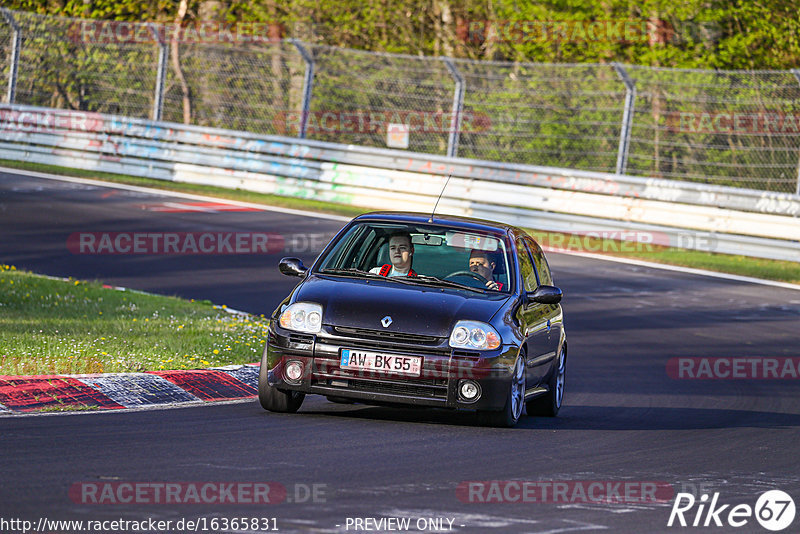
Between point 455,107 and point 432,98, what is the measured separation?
1.97 feet

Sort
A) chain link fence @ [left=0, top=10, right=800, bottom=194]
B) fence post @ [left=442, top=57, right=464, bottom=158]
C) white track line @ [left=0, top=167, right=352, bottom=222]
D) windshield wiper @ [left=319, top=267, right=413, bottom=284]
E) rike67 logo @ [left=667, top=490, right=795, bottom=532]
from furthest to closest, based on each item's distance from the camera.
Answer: fence post @ [left=442, top=57, right=464, bottom=158], white track line @ [left=0, top=167, right=352, bottom=222], chain link fence @ [left=0, top=10, right=800, bottom=194], windshield wiper @ [left=319, top=267, right=413, bottom=284], rike67 logo @ [left=667, top=490, right=795, bottom=532]

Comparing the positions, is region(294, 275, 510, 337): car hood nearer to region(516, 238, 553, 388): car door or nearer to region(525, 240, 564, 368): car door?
region(516, 238, 553, 388): car door

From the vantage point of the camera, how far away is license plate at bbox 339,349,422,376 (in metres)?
8.10

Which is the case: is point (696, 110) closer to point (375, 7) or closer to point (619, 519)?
point (375, 7)

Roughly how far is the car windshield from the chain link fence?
1153 cm

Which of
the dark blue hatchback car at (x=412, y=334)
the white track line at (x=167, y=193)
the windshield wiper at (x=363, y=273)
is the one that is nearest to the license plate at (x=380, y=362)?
the dark blue hatchback car at (x=412, y=334)

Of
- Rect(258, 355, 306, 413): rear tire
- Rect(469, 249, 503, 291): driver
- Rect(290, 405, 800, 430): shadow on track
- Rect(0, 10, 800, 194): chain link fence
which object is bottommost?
Rect(290, 405, 800, 430): shadow on track

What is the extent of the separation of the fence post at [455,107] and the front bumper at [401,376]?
1482 centimetres

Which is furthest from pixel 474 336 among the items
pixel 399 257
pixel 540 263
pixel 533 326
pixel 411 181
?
pixel 411 181

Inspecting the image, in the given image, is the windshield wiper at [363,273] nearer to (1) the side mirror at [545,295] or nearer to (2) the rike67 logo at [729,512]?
(1) the side mirror at [545,295]

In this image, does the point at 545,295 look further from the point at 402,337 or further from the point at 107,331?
the point at 107,331

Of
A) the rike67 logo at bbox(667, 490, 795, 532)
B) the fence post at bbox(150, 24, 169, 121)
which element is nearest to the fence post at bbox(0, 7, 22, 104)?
the fence post at bbox(150, 24, 169, 121)

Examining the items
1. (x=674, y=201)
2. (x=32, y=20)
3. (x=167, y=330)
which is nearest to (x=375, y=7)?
(x=32, y=20)

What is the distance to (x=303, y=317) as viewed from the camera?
8328 millimetres
